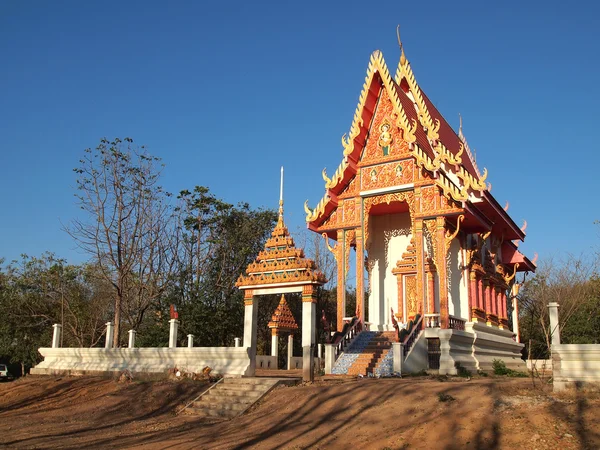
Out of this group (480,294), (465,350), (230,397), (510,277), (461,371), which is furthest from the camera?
(510,277)

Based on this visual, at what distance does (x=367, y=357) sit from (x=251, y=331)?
3087mm

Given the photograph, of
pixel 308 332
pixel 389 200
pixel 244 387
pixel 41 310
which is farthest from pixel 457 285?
pixel 41 310

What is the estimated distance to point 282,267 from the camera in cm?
1363

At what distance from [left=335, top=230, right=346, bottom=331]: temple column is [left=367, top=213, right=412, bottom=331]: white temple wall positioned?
163 cm

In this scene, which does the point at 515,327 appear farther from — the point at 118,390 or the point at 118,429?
the point at 118,429

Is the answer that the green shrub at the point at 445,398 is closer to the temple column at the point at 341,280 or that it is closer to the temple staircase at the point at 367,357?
the temple staircase at the point at 367,357

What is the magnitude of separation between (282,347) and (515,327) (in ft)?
30.1

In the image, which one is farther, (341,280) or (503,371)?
(341,280)

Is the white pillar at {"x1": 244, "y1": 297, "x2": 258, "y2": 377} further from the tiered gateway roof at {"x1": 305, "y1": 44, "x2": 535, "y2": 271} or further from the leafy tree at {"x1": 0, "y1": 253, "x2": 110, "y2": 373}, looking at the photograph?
the leafy tree at {"x1": 0, "y1": 253, "x2": 110, "y2": 373}

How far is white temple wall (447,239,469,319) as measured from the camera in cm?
1712

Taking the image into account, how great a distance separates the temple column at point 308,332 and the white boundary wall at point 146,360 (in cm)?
173

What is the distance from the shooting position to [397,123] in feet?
56.5

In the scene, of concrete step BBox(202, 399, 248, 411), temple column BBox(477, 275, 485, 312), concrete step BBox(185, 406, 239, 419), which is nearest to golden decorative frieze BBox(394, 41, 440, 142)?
temple column BBox(477, 275, 485, 312)

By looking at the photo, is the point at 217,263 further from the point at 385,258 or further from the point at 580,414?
the point at 580,414
